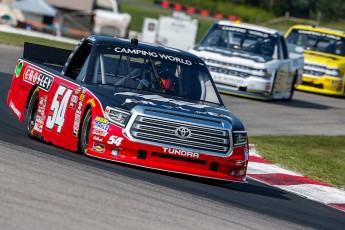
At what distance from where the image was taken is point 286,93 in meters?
24.2

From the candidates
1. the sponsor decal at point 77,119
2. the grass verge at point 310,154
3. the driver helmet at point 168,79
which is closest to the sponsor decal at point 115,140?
the sponsor decal at point 77,119

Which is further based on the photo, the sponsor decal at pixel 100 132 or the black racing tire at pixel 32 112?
the black racing tire at pixel 32 112

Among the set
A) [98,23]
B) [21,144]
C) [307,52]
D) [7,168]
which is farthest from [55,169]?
[98,23]

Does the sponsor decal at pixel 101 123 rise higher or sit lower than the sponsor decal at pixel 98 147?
higher

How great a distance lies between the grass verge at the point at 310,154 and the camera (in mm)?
13711

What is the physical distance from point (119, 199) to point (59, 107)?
354cm

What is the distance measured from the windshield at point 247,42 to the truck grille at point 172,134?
12.9m

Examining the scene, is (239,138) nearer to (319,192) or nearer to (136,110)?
(136,110)

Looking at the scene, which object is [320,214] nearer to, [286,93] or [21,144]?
[21,144]

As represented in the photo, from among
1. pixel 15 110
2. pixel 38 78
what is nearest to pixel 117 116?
pixel 38 78

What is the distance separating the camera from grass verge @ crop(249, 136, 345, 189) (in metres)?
13.7

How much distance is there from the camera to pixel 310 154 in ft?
51.4

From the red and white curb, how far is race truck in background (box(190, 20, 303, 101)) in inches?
336

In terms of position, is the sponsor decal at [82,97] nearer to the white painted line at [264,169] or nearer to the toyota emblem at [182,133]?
the toyota emblem at [182,133]
